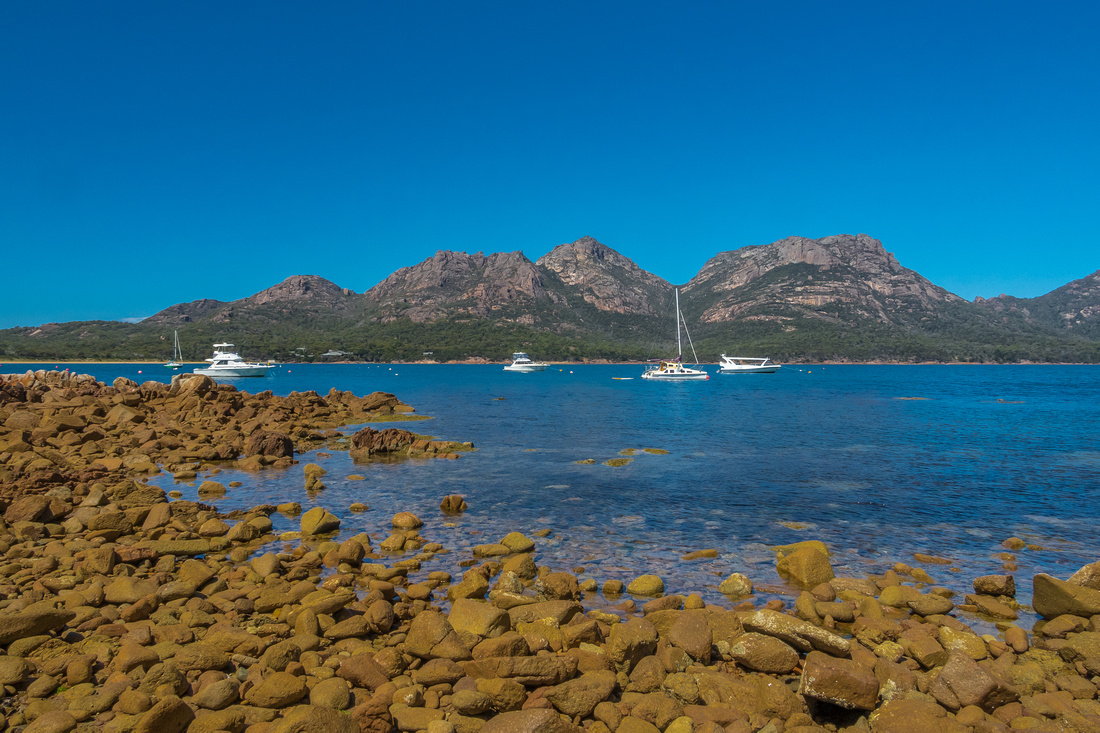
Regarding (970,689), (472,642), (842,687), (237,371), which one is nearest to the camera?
(842,687)

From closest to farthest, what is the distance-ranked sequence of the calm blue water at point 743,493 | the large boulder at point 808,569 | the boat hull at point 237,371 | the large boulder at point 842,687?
1. the large boulder at point 842,687
2. the large boulder at point 808,569
3. the calm blue water at point 743,493
4. the boat hull at point 237,371

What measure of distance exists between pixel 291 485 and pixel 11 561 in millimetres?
10029

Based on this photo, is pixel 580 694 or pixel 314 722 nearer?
pixel 314 722

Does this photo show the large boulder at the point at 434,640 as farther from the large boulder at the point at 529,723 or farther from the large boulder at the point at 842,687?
the large boulder at the point at 842,687

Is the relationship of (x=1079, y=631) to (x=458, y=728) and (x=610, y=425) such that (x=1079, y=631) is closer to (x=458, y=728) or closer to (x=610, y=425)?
(x=458, y=728)

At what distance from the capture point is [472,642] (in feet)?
29.5

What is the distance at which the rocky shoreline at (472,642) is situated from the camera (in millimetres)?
7332

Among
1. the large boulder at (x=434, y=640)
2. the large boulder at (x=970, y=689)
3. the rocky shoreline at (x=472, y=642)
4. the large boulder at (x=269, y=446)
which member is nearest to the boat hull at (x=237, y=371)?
the large boulder at (x=269, y=446)

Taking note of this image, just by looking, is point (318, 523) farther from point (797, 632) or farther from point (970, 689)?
point (970, 689)

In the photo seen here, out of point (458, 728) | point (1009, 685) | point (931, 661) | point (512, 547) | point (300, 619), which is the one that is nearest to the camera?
point (458, 728)

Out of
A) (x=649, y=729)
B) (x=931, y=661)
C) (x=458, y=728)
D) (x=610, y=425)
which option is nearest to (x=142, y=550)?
(x=458, y=728)

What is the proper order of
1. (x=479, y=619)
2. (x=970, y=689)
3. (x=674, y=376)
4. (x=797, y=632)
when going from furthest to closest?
(x=674, y=376), (x=479, y=619), (x=797, y=632), (x=970, y=689)

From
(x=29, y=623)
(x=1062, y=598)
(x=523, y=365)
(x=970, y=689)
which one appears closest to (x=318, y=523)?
(x=29, y=623)

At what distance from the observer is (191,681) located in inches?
313
